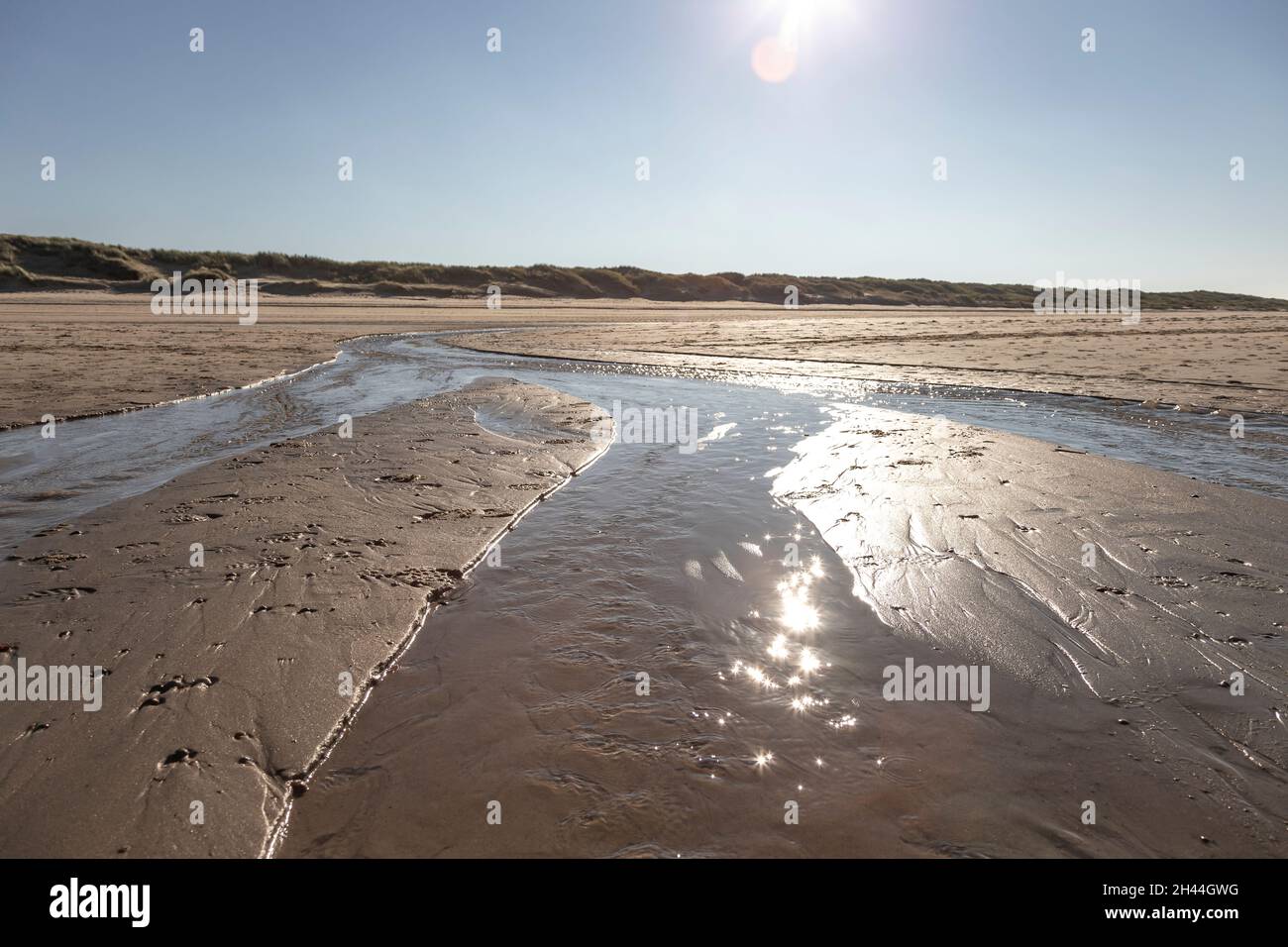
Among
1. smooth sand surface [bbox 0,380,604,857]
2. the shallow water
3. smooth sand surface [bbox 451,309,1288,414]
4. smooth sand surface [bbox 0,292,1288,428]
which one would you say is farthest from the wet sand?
smooth sand surface [bbox 0,292,1288,428]

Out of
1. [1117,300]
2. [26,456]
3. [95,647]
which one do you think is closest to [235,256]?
[26,456]

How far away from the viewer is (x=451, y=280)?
56.4 metres

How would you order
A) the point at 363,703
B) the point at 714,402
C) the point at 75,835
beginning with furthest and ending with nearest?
the point at 714,402 < the point at 363,703 < the point at 75,835

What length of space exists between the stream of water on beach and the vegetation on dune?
4875 centimetres

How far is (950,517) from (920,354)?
45.3 feet

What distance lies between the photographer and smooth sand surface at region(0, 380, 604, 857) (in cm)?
219

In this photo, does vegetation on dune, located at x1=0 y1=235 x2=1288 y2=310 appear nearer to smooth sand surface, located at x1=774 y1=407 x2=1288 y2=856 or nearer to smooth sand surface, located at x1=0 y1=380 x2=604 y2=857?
smooth sand surface, located at x1=0 y1=380 x2=604 y2=857

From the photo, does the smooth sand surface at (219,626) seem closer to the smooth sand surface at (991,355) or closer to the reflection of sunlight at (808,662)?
the reflection of sunlight at (808,662)

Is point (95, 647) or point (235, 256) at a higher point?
point (235, 256)

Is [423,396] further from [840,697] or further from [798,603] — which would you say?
[840,697]

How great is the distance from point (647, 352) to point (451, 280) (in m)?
42.7

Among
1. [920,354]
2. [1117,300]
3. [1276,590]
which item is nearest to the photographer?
[1276,590]
